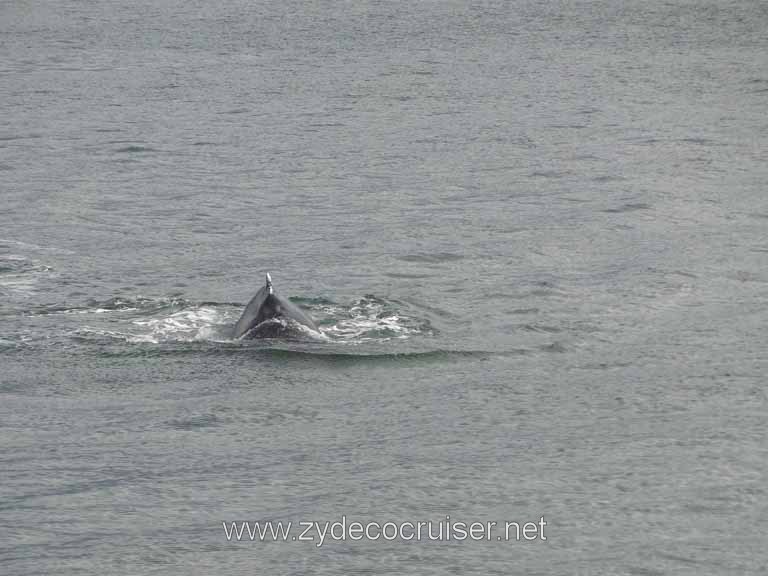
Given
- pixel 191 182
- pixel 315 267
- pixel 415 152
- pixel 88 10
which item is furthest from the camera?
pixel 88 10

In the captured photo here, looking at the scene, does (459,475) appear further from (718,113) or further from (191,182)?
(718,113)

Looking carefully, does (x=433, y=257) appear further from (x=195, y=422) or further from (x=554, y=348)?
(x=195, y=422)

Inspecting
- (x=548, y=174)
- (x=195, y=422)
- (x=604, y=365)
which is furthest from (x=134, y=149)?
(x=195, y=422)

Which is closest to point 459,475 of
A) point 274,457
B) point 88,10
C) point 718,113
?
point 274,457

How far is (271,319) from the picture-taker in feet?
43.9

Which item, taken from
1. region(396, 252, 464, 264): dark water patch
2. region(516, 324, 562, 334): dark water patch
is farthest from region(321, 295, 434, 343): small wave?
region(396, 252, 464, 264): dark water patch

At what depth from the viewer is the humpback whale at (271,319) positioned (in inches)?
525

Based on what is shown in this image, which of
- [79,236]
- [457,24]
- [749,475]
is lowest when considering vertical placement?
[749,475]

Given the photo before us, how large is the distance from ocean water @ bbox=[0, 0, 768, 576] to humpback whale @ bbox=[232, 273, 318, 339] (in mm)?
170

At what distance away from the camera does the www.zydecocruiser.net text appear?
9352 millimetres

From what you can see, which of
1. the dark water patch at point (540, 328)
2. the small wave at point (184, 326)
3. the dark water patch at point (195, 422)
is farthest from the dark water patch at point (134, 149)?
the dark water patch at point (195, 422)

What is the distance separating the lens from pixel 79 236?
61.2 ft

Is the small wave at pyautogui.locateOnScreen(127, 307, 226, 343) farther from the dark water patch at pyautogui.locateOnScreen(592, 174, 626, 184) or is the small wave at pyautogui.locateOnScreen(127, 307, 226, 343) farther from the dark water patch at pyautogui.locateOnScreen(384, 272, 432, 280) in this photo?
the dark water patch at pyautogui.locateOnScreen(592, 174, 626, 184)

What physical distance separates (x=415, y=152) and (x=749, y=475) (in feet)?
47.7
